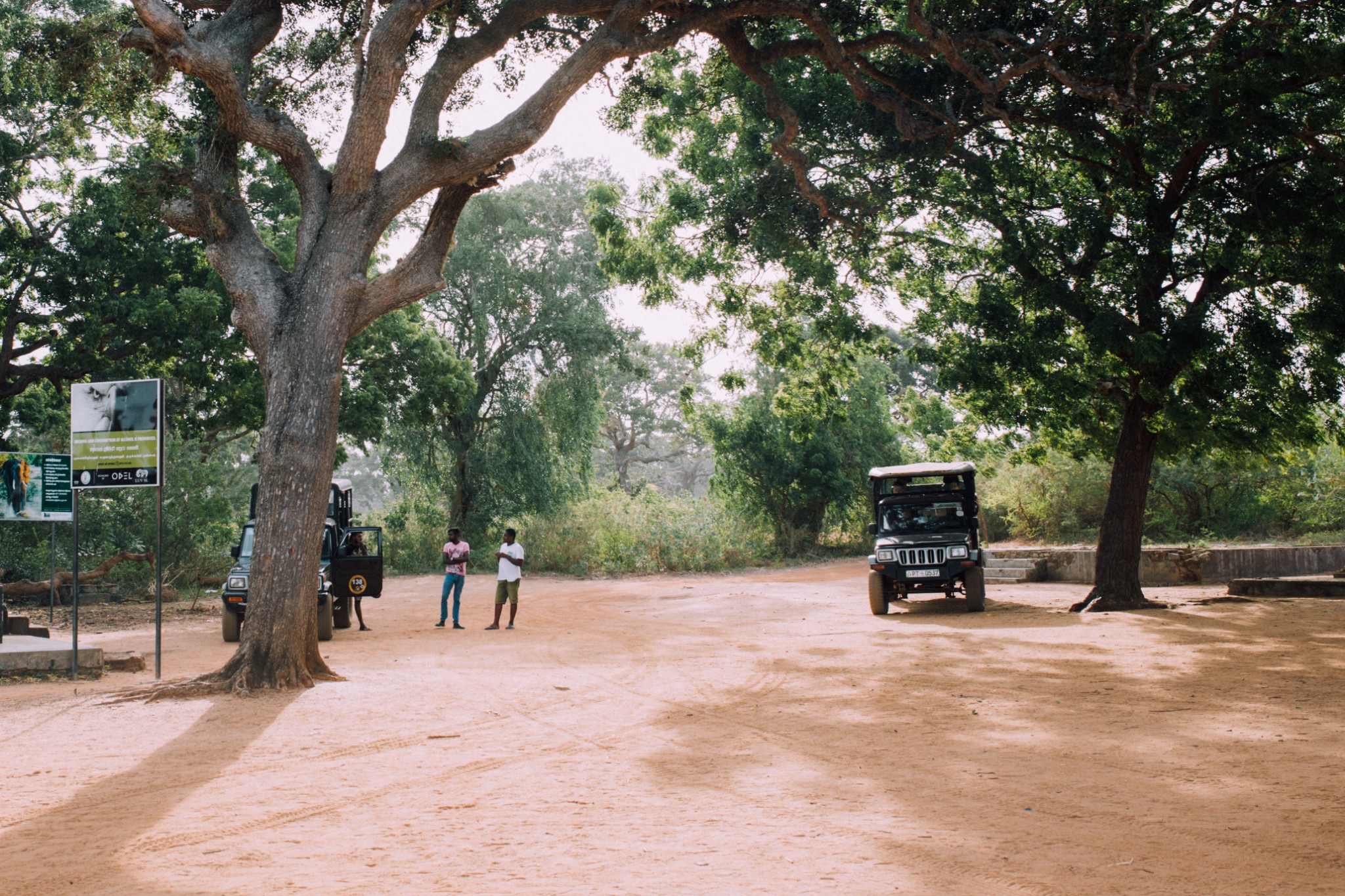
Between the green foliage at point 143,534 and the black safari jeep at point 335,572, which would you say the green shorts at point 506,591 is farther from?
the green foliage at point 143,534

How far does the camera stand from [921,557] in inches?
654

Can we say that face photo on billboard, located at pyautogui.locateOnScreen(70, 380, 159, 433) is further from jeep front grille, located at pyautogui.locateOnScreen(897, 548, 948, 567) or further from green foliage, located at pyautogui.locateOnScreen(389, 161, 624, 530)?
green foliage, located at pyautogui.locateOnScreen(389, 161, 624, 530)

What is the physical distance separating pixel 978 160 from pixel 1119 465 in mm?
5739

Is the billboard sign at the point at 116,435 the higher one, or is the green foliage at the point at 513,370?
the green foliage at the point at 513,370

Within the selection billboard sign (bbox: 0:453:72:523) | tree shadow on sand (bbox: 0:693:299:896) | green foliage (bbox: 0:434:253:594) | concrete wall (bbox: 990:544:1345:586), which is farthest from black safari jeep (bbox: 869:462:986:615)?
green foliage (bbox: 0:434:253:594)

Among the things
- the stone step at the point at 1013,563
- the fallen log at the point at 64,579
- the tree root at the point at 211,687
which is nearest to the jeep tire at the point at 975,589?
the stone step at the point at 1013,563

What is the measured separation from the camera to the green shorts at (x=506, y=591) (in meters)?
16.2

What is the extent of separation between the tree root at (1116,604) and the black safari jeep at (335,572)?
11.8 metres

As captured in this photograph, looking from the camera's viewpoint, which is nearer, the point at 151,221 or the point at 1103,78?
the point at 1103,78

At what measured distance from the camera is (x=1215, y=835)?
4.88 metres

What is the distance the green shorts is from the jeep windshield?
6645 millimetres

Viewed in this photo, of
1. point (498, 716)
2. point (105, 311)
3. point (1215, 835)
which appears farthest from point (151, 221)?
point (1215, 835)

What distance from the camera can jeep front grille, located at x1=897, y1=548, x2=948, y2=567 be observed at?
16562 mm

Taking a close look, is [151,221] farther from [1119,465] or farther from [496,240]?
[496,240]
